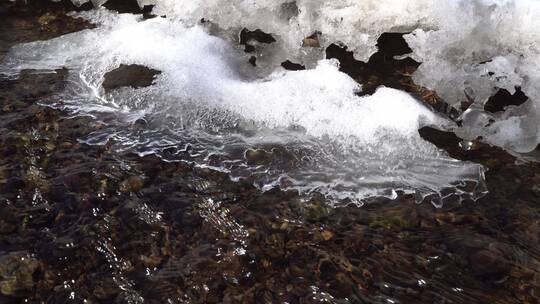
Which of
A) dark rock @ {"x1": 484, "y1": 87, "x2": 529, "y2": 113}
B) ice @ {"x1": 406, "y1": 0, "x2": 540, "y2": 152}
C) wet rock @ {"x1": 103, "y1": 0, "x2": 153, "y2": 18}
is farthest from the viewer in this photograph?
wet rock @ {"x1": 103, "y1": 0, "x2": 153, "y2": 18}

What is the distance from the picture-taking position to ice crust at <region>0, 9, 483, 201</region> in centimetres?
355

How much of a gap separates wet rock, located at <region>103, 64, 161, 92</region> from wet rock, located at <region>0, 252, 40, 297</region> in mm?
1954

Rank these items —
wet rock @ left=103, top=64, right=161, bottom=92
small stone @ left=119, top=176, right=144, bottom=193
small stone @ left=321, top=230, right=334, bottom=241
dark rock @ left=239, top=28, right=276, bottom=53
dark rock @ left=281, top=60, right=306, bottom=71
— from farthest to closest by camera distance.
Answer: dark rock @ left=239, top=28, right=276, bottom=53, dark rock @ left=281, top=60, right=306, bottom=71, wet rock @ left=103, top=64, right=161, bottom=92, small stone @ left=119, top=176, right=144, bottom=193, small stone @ left=321, top=230, right=334, bottom=241

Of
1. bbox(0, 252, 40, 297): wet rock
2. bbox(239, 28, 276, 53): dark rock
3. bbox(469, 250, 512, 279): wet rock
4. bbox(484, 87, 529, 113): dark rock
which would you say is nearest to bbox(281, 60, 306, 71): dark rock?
bbox(239, 28, 276, 53): dark rock

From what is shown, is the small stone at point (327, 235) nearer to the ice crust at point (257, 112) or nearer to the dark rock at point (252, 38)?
the ice crust at point (257, 112)

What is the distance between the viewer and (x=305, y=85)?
171 inches

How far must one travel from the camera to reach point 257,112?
409 centimetres

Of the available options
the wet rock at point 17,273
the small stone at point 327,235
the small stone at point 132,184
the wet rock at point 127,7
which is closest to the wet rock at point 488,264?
the small stone at point 327,235

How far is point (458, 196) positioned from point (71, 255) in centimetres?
254

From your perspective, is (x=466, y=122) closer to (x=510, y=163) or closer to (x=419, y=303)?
(x=510, y=163)

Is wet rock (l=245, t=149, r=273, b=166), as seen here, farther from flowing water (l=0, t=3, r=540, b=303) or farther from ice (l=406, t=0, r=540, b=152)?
ice (l=406, t=0, r=540, b=152)

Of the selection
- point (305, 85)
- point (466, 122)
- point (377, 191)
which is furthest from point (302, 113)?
point (466, 122)

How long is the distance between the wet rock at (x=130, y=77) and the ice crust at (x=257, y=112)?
7cm

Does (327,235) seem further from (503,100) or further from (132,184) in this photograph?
(503,100)
